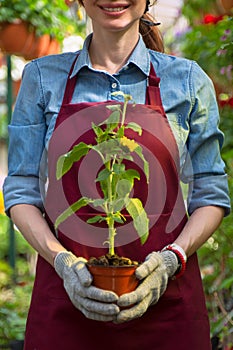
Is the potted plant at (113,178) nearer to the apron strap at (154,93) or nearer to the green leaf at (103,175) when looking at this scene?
the green leaf at (103,175)

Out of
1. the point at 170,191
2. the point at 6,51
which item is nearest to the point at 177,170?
the point at 170,191

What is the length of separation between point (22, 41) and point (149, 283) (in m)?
2.37

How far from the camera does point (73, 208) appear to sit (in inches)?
78.6

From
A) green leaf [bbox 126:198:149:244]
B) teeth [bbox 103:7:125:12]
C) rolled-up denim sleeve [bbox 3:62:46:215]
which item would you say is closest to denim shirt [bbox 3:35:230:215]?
rolled-up denim sleeve [bbox 3:62:46:215]

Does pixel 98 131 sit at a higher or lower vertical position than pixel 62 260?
higher

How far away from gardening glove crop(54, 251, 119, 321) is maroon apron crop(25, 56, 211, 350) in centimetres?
15

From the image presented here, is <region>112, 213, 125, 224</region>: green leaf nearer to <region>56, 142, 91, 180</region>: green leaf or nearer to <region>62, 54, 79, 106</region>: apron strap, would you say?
<region>56, 142, 91, 180</region>: green leaf

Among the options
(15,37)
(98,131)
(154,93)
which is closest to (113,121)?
(98,131)

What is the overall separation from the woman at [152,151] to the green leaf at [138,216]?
0.35 ft

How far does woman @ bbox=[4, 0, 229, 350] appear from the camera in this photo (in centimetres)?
211

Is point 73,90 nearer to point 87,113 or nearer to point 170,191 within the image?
point 87,113

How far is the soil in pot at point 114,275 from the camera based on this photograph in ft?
6.21

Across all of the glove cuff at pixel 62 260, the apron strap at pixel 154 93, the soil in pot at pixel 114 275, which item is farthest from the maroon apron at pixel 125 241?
the soil in pot at pixel 114 275

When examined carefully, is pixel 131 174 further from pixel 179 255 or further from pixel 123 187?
pixel 179 255
